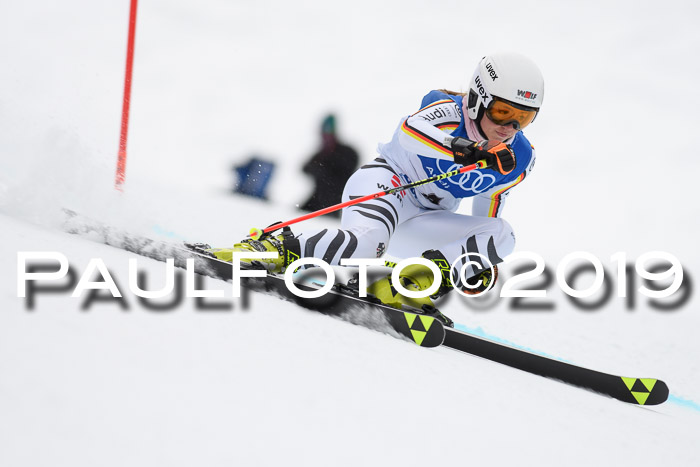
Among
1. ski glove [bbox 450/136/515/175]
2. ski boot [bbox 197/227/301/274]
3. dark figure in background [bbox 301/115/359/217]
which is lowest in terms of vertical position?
ski boot [bbox 197/227/301/274]

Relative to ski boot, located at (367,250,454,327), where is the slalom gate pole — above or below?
above

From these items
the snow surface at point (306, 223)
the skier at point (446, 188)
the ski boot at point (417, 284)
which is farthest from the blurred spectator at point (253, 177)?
the ski boot at point (417, 284)

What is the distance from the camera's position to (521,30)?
11320 mm

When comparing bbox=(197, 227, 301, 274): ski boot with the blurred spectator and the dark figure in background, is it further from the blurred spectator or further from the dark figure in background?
the blurred spectator

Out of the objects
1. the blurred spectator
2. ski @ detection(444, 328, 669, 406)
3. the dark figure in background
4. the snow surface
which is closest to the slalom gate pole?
the snow surface

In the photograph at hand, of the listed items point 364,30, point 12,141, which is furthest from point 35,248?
point 364,30

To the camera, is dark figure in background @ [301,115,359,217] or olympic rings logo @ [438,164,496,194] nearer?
olympic rings logo @ [438,164,496,194]

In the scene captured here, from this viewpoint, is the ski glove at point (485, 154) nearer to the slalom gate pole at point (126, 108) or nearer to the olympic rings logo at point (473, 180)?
the olympic rings logo at point (473, 180)

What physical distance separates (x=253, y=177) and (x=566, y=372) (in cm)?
545

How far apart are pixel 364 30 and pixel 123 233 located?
9351mm

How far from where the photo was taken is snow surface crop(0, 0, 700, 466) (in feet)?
3.95

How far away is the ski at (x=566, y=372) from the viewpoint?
2.44 meters

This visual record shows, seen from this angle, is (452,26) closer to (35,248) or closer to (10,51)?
(10,51)

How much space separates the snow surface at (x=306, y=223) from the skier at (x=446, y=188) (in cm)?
51
